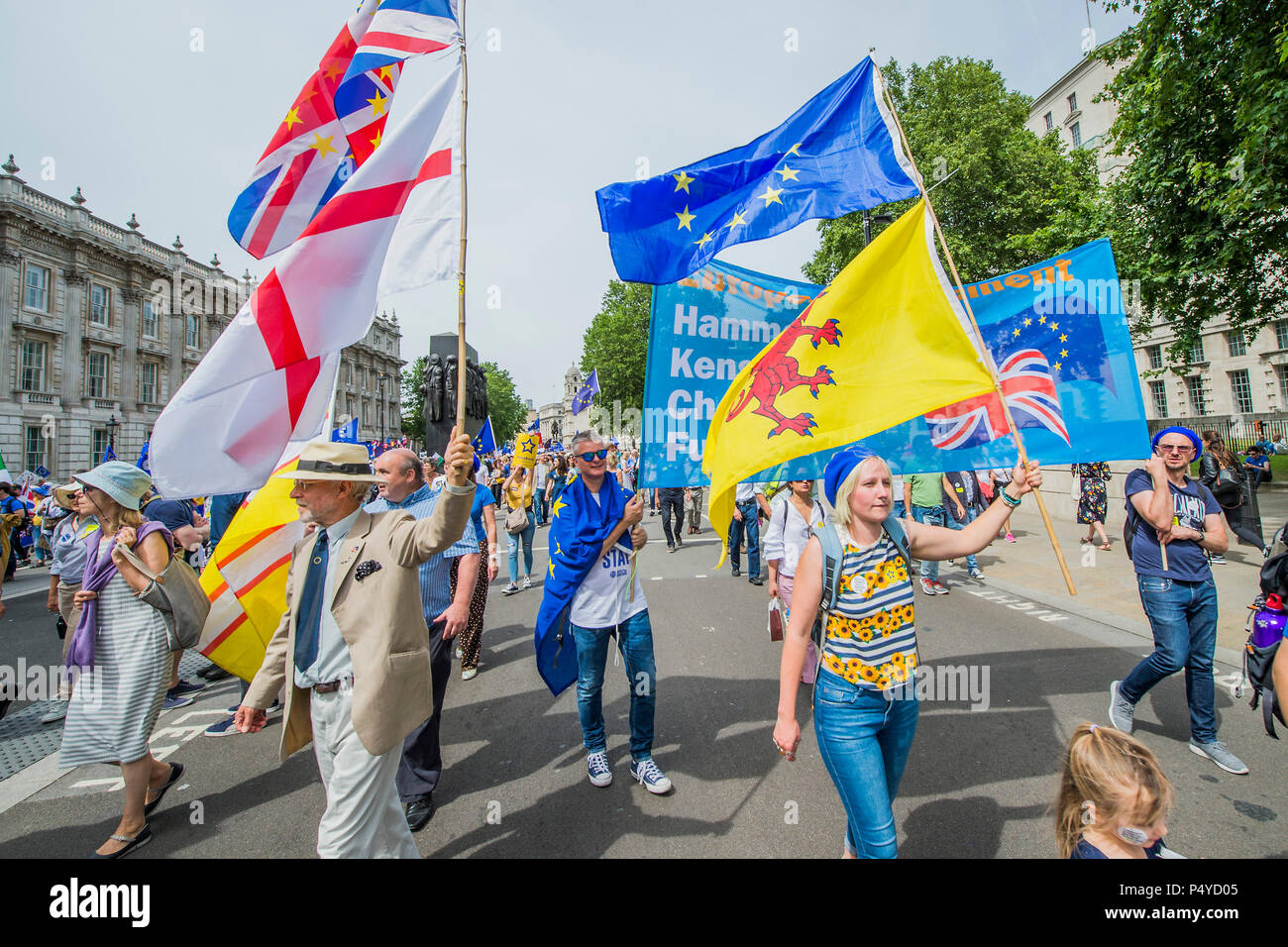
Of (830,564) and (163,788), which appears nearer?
(830,564)

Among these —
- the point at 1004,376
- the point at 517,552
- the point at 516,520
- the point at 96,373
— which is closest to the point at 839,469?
the point at 1004,376

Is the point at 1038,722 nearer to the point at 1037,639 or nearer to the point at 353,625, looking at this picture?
the point at 1037,639

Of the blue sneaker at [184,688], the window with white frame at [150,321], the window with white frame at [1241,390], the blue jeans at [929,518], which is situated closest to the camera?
the blue sneaker at [184,688]

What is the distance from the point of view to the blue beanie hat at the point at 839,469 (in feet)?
7.91

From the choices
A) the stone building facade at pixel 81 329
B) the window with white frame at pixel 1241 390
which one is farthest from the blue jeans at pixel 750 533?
the window with white frame at pixel 1241 390

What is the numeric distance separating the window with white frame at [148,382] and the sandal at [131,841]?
140 feet

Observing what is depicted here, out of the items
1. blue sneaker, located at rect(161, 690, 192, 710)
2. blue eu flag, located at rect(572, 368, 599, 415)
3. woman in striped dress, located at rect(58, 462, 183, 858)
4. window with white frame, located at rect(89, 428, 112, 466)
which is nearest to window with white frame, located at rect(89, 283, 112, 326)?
window with white frame, located at rect(89, 428, 112, 466)

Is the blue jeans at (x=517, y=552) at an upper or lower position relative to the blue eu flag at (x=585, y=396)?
lower

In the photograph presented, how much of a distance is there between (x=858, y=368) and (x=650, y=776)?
2549mm

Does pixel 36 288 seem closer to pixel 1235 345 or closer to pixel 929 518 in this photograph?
pixel 929 518

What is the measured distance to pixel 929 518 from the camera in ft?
28.3

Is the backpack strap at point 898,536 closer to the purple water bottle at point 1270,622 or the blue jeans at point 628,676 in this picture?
the purple water bottle at point 1270,622
